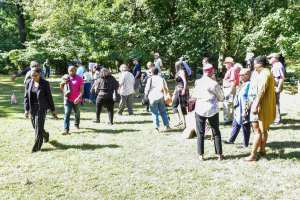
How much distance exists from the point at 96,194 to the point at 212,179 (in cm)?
192

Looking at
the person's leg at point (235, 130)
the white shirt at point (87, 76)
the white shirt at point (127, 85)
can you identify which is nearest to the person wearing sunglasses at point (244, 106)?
the person's leg at point (235, 130)

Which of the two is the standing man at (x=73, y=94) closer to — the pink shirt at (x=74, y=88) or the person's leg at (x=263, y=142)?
the pink shirt at (x=74, y=88)

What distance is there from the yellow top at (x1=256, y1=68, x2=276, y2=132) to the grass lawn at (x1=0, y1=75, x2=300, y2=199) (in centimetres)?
88

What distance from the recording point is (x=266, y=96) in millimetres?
4820

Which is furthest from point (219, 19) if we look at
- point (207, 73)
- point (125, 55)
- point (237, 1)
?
point (207, 73)

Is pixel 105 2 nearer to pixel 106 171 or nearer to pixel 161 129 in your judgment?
pixel 161 129

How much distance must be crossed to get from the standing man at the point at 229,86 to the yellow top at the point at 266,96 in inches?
104

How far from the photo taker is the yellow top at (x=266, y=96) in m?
4.73

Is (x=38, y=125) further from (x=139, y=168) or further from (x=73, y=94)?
(x=139, y=168)

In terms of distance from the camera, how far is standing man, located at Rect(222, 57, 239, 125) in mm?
7496

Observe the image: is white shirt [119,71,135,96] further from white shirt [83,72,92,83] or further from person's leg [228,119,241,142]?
person's leg [228,119,241,142]

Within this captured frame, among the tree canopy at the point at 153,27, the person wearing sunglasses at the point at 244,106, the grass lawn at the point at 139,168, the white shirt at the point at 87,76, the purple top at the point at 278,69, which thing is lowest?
the grass lawn at the point at 139,168

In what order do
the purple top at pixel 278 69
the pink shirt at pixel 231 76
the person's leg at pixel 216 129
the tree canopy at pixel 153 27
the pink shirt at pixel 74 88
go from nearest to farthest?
Answer: 1. the person's leg at pixel 216 129
2. the purple top at pixel 278 69
3. the pink shirt at pixel 74 88
4. the pink shirt at pixel 231 76
5. the tree canopy at pixel 153 27

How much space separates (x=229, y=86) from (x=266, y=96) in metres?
2.85
